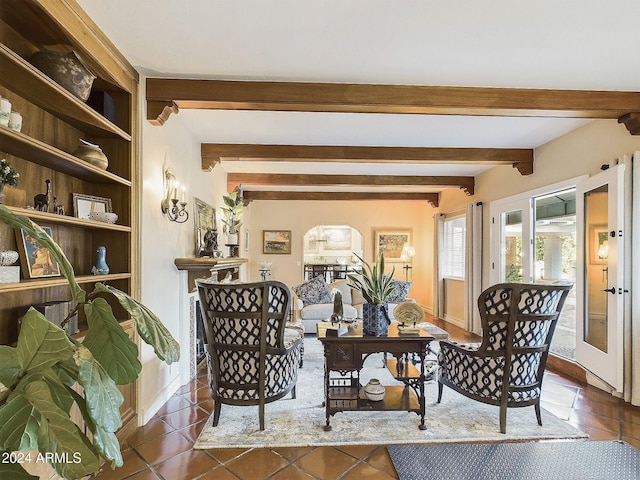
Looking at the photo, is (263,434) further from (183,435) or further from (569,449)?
(569,449)

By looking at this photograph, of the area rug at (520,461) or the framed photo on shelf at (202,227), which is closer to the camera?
the area rug at (520,461)

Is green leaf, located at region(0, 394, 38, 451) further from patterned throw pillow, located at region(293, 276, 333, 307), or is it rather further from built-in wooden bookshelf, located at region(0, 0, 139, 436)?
patterned throw pillow, located at region(293, 276, 333, 307)

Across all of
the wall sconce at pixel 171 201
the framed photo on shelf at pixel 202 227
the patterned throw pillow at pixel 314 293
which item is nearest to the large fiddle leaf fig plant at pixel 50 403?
the wall sconce at pixel 171 201

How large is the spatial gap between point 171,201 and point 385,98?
214 cm

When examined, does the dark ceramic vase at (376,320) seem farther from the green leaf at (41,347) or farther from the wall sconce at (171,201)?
the green leaf at (41,347)

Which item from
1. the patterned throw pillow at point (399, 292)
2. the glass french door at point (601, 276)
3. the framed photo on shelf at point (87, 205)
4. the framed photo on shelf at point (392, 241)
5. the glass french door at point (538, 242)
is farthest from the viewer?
the framed photo on shelf at point (392, 241)

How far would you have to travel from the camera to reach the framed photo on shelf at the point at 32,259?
1880 mm

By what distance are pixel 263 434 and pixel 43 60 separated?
2.69 m

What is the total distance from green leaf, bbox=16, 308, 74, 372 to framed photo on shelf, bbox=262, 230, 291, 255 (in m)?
7.87

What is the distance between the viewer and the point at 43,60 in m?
1.95

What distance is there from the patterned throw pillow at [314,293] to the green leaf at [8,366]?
17.4 feet

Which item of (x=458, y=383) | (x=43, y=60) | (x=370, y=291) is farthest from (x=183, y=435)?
(x=43, y=60)

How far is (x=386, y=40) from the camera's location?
2277mm

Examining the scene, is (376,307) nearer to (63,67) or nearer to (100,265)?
(100,265)
